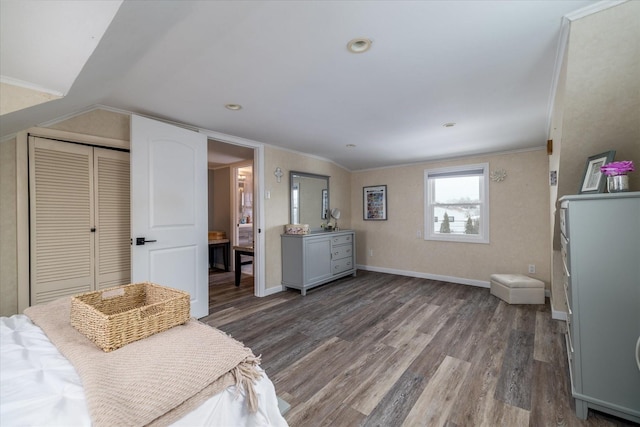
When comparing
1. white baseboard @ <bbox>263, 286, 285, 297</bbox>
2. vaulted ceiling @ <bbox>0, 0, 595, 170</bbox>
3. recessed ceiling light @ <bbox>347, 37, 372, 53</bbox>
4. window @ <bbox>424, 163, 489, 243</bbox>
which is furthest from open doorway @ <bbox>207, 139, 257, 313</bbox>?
window @ <bbox>424, 163, 489, 243</bbox>

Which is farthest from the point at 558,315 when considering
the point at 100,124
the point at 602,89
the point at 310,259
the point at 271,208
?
the point at 100,124

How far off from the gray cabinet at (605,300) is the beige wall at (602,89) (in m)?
0.53

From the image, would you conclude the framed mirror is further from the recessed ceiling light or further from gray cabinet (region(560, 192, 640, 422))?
gray cabinet (region(560, 192, 640, 422))

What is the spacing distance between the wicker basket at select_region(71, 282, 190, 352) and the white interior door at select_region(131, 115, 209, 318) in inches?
51.0

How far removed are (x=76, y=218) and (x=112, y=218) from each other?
0.84 ft

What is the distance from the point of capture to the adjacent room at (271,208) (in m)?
0.97

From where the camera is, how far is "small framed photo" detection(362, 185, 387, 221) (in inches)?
207

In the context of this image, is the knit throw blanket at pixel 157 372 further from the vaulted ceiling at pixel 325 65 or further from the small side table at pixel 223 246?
the small side table at pixel 223 246

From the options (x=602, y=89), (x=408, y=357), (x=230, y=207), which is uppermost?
(x=602, y=89)

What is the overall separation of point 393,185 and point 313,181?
1579 mm

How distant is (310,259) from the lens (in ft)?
13.1

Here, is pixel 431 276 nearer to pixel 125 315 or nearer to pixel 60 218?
pixel 125 315

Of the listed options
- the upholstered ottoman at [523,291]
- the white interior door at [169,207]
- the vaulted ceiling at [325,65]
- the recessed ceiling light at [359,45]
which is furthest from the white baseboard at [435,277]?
the recessed ceiling light at [359,45]

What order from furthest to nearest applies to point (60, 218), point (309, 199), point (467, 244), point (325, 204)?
1. point (325, 204)
2. point (309, 199)
3. point (467, 244)
4. point (60, 218)
